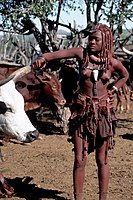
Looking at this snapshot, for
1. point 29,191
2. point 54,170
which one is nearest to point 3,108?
point 29,191

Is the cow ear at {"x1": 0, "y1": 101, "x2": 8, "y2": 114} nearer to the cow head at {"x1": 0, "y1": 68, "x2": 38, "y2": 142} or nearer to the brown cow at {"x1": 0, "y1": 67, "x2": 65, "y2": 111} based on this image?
the cow head at {"x1": 0, "y1": 68, "x2": 38, "y2": 142}

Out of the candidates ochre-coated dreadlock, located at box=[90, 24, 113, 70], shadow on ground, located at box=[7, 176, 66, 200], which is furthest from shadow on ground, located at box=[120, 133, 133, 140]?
ochre-coated dreadlock, located at box=[90, 24, 113, 70]

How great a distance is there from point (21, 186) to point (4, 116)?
1.27 meters

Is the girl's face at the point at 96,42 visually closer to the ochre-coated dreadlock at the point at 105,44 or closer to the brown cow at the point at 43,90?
the ochre-coated dreadlock at the point at 105,44

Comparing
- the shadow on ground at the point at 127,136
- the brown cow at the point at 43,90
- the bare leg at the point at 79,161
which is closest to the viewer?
the bare leg at the point at 79,161

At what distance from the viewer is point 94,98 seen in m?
4.76

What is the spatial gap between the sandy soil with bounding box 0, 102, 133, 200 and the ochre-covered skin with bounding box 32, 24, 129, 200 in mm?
897

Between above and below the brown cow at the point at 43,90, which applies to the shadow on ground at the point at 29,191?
below

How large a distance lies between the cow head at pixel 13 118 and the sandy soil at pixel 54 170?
99cm

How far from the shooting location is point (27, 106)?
8.50 metres

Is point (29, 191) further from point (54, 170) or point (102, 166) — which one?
point (102, 166)

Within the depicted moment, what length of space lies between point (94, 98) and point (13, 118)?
0.85 m

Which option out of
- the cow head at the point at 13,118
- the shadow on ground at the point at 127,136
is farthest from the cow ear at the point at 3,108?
the shadow on ground at the point at 127,136

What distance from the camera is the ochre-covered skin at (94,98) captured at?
471 cm
